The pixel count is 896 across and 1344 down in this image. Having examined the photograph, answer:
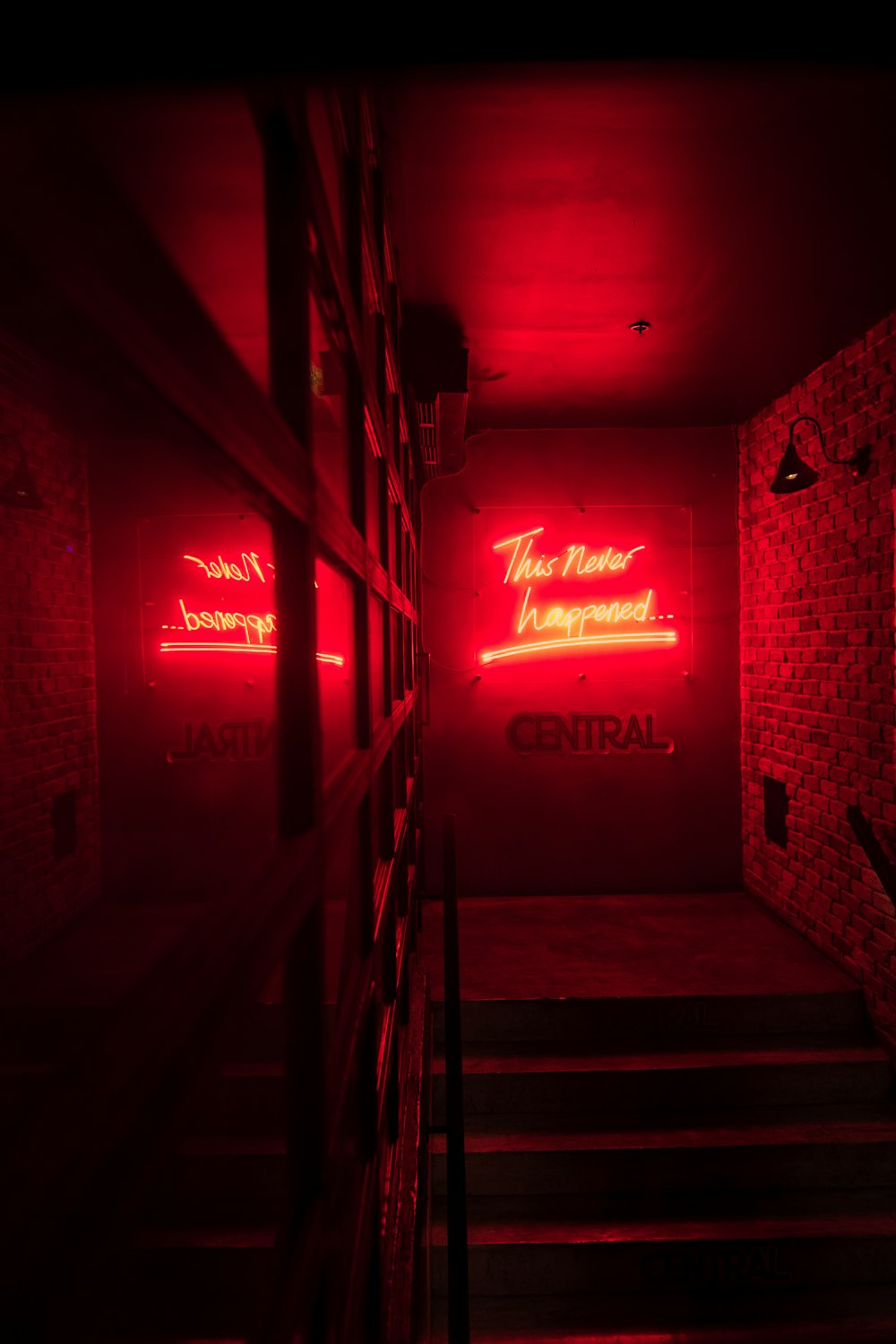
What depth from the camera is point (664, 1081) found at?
351 centimetres

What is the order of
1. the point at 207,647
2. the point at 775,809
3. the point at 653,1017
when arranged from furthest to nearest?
the point at 775,809 → the point at 207,647 → the point at 653,1017

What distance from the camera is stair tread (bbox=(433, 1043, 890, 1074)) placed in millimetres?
3553

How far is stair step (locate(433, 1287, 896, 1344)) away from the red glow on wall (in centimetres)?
369

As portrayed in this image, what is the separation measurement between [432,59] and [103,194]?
12.1 inches

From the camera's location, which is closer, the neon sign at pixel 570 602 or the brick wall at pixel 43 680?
the brick wall at pixel 43 680

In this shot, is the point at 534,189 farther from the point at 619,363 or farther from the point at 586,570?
the point at 586,570

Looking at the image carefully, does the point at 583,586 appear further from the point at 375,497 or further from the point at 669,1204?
the point at 669,1204

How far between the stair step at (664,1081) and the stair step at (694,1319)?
2.29 ft

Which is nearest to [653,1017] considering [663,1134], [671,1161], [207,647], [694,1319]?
[663,1134]

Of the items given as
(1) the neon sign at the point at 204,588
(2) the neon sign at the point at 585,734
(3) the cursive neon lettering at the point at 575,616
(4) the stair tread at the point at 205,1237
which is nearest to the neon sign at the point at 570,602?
(3) the cursive neon lettering at the point at 575,616

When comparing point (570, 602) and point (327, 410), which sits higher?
point (327, 410)

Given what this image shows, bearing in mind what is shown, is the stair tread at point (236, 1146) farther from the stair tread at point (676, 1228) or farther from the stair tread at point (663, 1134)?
the stair tread at point (676, 1228)

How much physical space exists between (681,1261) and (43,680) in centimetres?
415

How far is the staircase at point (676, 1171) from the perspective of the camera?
299 centimetres
